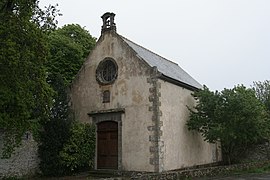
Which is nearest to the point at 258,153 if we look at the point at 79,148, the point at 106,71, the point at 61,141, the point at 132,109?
the point at 132,109

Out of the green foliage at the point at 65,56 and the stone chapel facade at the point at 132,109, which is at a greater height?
the green foliage at the point at 65,56

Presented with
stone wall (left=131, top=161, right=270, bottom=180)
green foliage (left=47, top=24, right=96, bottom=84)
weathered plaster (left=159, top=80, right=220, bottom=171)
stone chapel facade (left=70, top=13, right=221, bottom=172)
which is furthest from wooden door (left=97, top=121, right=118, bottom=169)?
green foliage (left=47, top=24, right=96, bottom=84)

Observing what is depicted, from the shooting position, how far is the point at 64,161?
51.3 ft

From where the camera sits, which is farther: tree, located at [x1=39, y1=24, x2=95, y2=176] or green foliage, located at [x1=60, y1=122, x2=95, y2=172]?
green foliage, located at [x1=60, y1=122, x2=95, y2=172]

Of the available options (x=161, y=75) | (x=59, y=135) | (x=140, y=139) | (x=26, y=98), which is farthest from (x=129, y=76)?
(x=26, y=98)

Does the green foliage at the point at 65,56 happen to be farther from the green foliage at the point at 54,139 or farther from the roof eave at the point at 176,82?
the roof eave at the point at 176,82

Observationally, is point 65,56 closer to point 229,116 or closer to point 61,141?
point 61,141

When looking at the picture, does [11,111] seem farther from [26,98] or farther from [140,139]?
[140,139]

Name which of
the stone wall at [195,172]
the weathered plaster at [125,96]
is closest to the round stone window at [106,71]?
the weathered plaster at [125,96]

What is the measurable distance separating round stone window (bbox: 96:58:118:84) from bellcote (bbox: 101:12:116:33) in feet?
6.04

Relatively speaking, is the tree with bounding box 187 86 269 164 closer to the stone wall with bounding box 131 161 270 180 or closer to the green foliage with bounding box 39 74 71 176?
the stone wall with bounding box 131 161 270 180

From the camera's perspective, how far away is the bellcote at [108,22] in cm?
1844

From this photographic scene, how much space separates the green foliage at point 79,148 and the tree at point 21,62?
3253 millimetres

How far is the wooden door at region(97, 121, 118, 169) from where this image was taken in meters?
17.1
